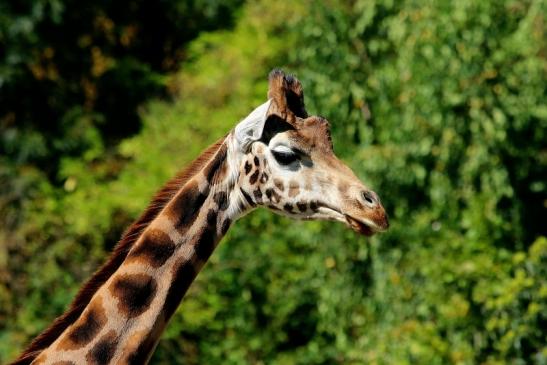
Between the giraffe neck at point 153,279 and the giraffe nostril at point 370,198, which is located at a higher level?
the giraffe nostril at point 370,198

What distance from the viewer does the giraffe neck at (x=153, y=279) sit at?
404 centimetres

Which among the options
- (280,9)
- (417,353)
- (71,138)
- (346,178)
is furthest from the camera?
(71,138)

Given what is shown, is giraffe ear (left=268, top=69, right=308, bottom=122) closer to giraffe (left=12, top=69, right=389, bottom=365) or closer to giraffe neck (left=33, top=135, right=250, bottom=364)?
giraffe (left=12, top=69, right=389, bottom=365)

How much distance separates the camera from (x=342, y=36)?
9.63 meters

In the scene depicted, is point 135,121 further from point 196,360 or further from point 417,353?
point 417,353

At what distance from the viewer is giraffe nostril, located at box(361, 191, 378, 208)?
3979 millimetres

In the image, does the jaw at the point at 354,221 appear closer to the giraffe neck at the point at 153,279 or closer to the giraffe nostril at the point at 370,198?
the giraffe nostril at the point at 370,198

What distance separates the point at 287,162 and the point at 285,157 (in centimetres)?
2

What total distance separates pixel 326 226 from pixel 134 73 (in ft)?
14.4

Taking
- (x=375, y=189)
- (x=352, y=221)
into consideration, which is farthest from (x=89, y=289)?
(x=375, y=189)

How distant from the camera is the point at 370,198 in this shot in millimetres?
4000

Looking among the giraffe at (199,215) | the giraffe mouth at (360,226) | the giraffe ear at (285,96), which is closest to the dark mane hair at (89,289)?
the giraffe at (199,215)

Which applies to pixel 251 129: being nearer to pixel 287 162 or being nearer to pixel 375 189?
Result: pixel 287 162

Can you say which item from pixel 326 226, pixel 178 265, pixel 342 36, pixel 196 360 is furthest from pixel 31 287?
pixel 178 265
